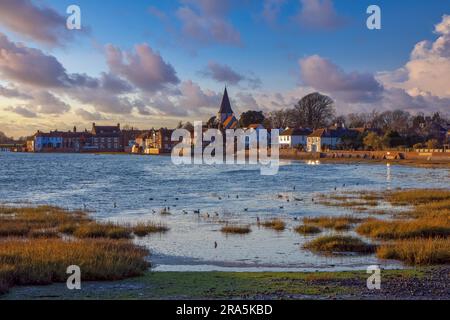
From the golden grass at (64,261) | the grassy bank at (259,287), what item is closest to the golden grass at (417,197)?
the grassy bank at (259,287)

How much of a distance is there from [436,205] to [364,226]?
12.9 meters

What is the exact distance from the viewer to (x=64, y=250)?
2075 cm

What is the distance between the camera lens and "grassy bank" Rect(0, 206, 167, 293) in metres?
17.2

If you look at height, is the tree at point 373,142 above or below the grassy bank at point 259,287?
above

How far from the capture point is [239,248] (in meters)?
25.2

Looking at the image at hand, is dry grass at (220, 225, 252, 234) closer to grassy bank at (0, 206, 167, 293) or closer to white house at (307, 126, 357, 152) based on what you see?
grassy bank at (0, 206, 167, 293)

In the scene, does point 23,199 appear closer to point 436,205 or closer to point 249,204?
point 249,204

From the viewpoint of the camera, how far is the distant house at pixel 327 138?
17088 cm

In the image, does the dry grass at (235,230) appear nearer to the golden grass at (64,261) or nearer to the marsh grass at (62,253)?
the marsh grass at (62,253)

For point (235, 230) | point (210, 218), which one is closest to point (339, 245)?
point (235, 230)

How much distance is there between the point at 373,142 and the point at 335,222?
391ft

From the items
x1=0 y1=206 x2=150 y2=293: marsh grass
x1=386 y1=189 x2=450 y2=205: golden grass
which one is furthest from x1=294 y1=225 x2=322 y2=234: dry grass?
x1=386 y1=189 x2=450 y2=205: golden grass

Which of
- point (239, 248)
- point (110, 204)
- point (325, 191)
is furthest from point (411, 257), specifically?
point (325, 191)

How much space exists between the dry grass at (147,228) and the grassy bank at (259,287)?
10372mm
